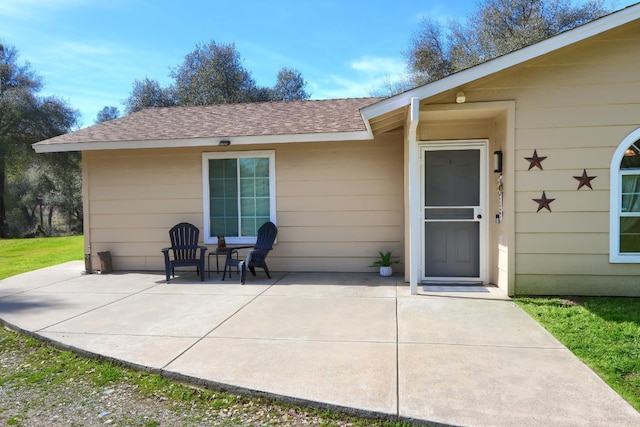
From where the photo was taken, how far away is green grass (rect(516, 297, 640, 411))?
3062mm

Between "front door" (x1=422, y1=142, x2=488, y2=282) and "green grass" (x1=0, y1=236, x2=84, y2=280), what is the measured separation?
7474 millimetres

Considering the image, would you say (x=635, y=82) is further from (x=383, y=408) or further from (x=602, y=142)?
(x=383, y=408)

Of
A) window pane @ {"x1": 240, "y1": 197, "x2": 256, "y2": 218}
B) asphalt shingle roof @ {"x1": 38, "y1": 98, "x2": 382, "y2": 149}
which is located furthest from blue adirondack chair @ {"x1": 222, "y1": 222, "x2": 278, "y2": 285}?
asphalt shingle roof @ {"x1": 38, "y1": 98, "x2": 382, "y2": 149}

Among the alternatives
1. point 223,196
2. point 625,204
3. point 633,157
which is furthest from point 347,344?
point 223,196

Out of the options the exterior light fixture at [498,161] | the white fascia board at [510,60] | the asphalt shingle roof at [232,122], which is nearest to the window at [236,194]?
the asphalt shingle roof at [232,122]

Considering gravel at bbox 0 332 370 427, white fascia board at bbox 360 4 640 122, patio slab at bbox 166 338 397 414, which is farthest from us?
white fascia board at bbox 360 4 640 122

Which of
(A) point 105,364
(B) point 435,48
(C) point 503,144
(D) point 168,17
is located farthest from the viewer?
(B) point 435,48

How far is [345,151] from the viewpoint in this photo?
7148 millimetres

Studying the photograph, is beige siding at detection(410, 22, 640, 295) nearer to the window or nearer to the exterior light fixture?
the exterior light fixture

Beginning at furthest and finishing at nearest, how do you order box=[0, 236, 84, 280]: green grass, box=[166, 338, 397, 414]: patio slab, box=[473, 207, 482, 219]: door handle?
box=[0, 236, 84, 280]: green grass
box=[473, 207, 482, 219]: door handle
box=[166, 338, 397, 414]: patio slab

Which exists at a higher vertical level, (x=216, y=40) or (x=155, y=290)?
(x=216, y=40)

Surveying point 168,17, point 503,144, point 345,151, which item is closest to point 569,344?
point 503,144

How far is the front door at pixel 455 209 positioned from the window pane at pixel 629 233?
1.61 metres

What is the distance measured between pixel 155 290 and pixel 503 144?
5.25m
